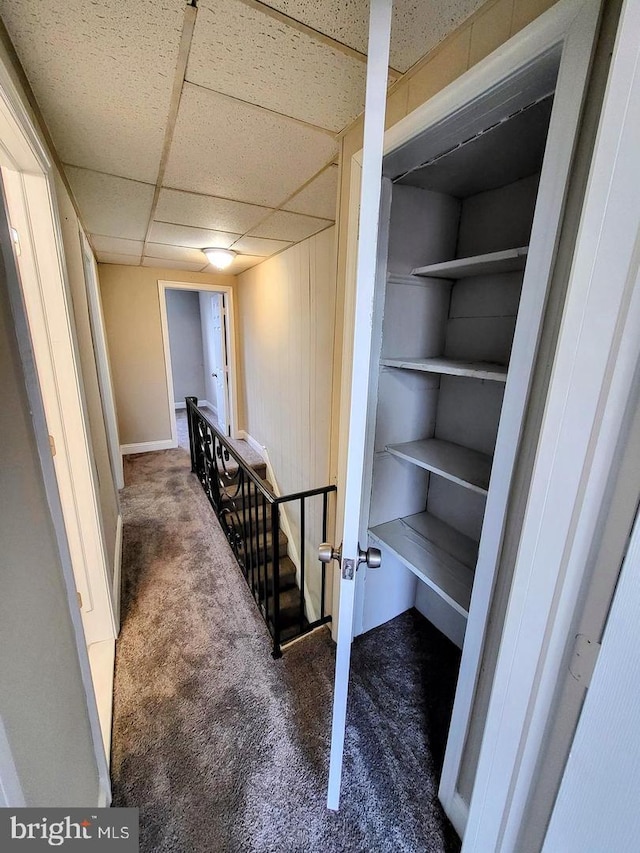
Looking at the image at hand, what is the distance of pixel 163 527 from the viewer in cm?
275

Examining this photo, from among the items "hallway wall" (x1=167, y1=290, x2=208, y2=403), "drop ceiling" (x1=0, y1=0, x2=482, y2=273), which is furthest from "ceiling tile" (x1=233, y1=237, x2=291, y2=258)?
"hallway wall" (x1=167, y1=290, x2=208, y2=403)

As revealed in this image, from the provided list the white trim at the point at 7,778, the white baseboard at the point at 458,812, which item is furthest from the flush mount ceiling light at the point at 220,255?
the white baseboard at the point at 458,812

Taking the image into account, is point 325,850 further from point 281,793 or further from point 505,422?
point 505,422

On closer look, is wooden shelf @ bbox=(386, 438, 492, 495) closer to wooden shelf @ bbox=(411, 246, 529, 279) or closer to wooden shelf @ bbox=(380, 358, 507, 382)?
wooden shelf @ bbox=(380, 358, 507, 382)

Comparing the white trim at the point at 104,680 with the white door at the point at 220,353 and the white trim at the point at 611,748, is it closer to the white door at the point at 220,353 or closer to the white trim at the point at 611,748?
the white trim at the point at 611,748

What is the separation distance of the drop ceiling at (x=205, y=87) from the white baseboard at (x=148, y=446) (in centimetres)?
302

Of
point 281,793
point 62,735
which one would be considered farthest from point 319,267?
point 281,793

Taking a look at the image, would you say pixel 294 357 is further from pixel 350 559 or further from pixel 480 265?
pixel 350 559

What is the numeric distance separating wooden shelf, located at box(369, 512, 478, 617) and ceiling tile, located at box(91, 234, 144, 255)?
316cm

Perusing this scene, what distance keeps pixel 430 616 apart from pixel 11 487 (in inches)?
78.5

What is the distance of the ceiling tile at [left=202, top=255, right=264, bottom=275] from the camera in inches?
140

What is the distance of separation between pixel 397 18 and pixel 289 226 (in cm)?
172

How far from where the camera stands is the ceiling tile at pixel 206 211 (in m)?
1.93

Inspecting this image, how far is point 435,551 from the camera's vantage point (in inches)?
57.8
